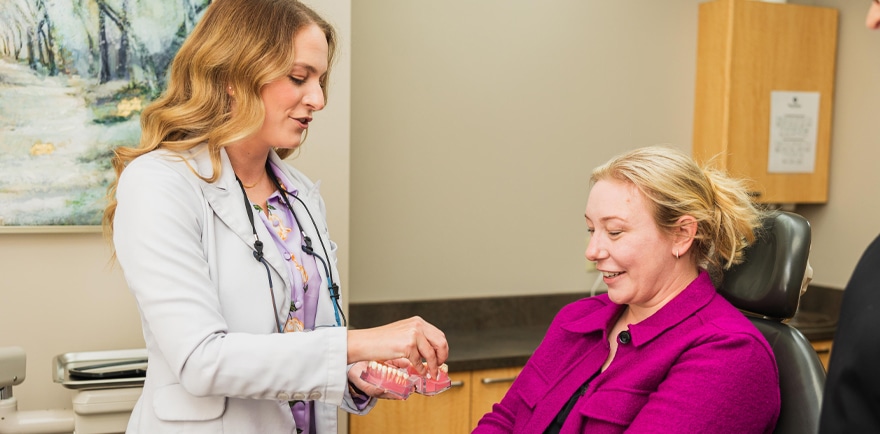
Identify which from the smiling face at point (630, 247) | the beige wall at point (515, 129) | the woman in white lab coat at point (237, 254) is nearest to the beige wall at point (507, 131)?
the beige wall at point (515, 129)

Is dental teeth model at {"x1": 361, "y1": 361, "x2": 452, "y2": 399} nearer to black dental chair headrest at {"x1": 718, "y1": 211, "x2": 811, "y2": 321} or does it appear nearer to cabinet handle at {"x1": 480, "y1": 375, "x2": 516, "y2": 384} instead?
black dental chair headrest at {"x1": 718, "y1": 211, "x2": 811, "y2": 321}

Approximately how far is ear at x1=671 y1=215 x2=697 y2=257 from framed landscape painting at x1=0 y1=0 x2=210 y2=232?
1.55 metres

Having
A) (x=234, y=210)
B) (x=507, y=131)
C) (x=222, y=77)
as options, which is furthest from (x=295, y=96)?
(x=507, y=131)

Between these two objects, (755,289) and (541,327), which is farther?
(541,327)

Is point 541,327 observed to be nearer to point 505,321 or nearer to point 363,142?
point 505,321

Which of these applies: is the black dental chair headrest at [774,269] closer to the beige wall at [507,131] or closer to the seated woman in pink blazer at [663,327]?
the seated woman in pink blazer at [663,327]

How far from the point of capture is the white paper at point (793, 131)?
3.57 m

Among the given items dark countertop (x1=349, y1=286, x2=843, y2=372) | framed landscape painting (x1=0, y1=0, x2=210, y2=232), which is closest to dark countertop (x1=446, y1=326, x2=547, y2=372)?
dark countertop (x1=349, y1=286, x2=843, y2=372)

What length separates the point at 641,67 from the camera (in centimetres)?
356

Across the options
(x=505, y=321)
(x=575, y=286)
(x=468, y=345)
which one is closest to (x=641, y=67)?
(x=575, y=286)

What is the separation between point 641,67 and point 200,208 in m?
2.45

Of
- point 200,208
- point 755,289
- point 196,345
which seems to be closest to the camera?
point 196,345

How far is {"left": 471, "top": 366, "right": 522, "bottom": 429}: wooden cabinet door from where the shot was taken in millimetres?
2783

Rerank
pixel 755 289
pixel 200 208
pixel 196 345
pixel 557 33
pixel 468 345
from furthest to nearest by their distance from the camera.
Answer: pixel 557 33 → pixel 468 345 → pixel 755 289 → pixel 200 208 → pixel 196 345
